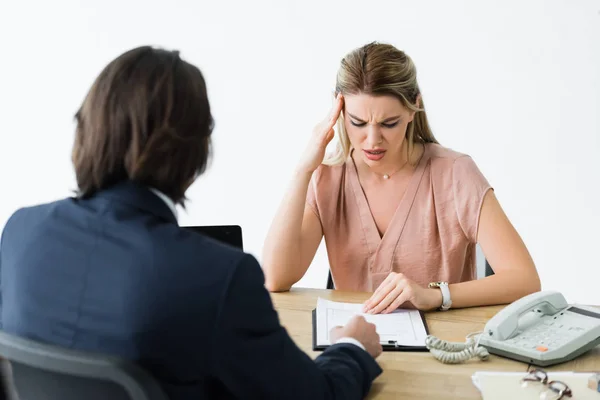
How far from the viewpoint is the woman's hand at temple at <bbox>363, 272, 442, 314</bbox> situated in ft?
5.92

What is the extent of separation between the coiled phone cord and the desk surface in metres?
0.01

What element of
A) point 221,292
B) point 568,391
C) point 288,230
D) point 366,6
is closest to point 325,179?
point 288,230

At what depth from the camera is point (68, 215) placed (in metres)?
1.13

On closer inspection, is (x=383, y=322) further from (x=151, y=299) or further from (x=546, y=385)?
(x=151, y=299)

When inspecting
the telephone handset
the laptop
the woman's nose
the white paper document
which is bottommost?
the white paper document

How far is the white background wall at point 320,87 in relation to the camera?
3607 millimetres

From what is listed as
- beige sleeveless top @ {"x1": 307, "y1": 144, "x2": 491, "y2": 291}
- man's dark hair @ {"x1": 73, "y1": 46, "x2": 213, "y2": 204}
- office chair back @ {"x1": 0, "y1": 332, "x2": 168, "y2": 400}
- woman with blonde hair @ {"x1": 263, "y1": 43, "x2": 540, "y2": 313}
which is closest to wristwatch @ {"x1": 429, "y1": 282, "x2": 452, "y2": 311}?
woman with blonde hair @ {"x1": 263, "y1": 43, "x2": 540, "y2": 313}

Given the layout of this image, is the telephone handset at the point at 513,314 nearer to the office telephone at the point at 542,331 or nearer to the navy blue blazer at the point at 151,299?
the office telephone at the point at 542,331

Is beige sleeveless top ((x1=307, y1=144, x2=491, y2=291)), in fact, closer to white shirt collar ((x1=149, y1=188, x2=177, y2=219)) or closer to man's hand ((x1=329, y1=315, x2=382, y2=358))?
man's hand ((x1=329, y1=315, x2=382, y2=358))

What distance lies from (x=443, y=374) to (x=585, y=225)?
98.5 inches

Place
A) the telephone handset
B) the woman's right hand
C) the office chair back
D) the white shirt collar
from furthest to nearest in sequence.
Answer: the woman's right hand
the telephone handset
the white shirt collar
the office chair back

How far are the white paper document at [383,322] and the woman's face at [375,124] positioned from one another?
18.8 inches

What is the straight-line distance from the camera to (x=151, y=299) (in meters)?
1.02

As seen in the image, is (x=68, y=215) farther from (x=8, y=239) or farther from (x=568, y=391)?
(x=568, y=391)
